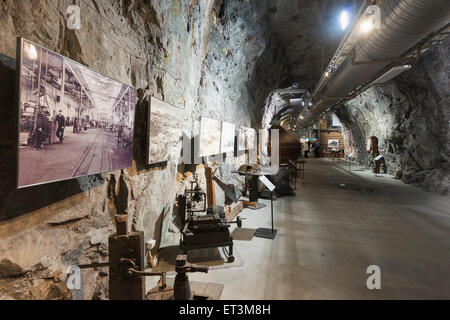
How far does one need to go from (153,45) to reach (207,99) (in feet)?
8.66

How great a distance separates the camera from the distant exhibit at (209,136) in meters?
5.25

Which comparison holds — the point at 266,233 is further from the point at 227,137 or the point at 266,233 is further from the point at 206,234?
the point at 227,137

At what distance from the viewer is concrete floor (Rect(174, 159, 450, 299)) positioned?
298cm

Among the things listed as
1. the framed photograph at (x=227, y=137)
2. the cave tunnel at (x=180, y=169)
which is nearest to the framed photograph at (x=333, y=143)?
the cave tunnel at (x=180, y=169)

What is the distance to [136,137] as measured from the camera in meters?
3.08

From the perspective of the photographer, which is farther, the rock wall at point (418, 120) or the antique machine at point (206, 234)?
the rock wall at point (418, 120)

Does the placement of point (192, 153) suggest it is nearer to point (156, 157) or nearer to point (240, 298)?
point (156, 157)

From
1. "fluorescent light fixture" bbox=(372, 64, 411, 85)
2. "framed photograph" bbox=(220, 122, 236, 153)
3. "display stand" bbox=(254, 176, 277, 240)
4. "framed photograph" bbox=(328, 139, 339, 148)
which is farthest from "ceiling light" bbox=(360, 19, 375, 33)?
"framed photograph" bbox=(328, 139, 339, 148)

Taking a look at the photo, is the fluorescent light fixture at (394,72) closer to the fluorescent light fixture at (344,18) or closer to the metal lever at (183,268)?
the fluorescent light fixture at (344,18)

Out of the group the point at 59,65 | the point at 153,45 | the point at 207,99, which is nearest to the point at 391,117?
the point at 207,99

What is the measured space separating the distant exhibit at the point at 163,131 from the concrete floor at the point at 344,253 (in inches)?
77.6

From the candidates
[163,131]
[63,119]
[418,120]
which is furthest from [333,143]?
[63,119]

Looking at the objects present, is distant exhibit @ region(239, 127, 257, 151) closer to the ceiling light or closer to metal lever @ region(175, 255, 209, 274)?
the ceiling light

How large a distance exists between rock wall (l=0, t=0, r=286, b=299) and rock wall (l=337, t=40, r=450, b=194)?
8.53 m
